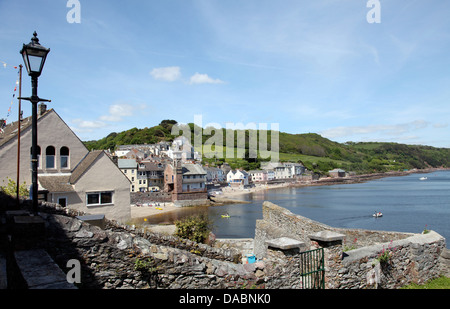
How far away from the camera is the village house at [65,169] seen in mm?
20031

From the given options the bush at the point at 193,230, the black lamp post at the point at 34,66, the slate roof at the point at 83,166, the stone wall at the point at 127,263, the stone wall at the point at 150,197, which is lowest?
the stone wall at the point at 150,197

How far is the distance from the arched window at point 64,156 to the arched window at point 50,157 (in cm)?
50

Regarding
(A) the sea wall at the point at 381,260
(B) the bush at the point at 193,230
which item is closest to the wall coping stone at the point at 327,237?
(A) the sea wall at the point at 381,260

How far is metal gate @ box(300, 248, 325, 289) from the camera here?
320 inches

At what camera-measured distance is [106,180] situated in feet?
78.5

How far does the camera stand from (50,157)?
21.8 m

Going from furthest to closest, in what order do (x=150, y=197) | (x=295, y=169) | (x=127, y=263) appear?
(x=295, y=169)
(x=150, y=197)
(x=127, y=263)

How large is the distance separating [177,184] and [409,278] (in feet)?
266

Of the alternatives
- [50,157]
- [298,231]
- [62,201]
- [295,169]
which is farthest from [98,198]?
[295,169]

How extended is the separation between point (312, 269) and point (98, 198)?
64.3 feet

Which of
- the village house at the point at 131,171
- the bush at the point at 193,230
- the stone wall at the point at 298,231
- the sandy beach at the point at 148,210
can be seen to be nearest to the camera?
the stone wall at the point at 298,231

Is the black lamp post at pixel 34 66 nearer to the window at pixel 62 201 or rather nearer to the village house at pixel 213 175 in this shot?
the window at pixel 62 201

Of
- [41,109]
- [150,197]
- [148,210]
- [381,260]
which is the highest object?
[41,109]

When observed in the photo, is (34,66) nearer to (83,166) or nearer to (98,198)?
(83,166)
